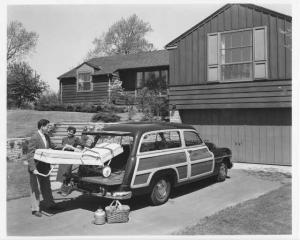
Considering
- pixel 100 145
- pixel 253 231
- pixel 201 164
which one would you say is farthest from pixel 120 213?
pixel 201 164

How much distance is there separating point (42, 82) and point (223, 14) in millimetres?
16442

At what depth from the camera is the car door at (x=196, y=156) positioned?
8.75 meters

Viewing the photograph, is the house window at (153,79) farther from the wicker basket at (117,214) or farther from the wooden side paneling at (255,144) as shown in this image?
the wicker basket at (117,214)

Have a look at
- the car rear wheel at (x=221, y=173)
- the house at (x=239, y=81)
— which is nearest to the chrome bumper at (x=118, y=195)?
the car rear wheel at (x=221, y=173)

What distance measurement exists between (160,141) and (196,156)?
1.33m

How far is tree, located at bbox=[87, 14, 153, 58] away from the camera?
43.2 meters

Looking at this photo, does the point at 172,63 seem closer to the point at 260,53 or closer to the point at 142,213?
the point at 260,53

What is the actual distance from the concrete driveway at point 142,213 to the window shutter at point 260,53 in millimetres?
4478

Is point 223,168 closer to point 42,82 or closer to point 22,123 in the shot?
point 22,123

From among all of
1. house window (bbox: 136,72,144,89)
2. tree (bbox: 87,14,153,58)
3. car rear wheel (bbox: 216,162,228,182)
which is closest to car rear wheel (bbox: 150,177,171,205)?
car rear wheel (bbox: 216,162,228,182)

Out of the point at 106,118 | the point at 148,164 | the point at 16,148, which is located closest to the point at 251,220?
the point at 148,164

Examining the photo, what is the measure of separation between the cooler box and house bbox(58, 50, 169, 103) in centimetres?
1883

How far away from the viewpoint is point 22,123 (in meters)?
19.2

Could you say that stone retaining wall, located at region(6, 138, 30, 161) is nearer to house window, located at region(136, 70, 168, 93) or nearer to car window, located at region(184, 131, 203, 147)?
car window, located at region(184, 131, 203, 147)
